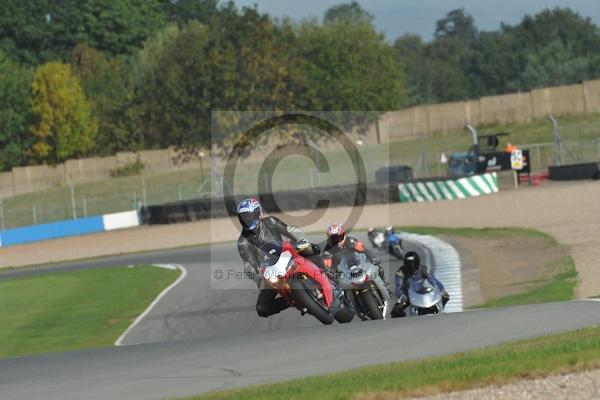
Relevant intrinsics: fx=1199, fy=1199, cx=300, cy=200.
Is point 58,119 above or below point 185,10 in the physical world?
below

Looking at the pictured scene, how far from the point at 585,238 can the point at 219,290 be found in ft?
26.7

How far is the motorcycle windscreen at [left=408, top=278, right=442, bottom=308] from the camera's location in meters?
14.2

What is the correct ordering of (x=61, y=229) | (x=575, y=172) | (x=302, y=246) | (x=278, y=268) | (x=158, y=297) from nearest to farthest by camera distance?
(x=278, y=268) < (x=302, y=246) < (x=158, y=297) < (x=575, y=172) < (x=61, y=229)

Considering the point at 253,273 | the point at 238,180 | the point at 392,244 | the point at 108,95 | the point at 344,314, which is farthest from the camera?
the point at 108,95

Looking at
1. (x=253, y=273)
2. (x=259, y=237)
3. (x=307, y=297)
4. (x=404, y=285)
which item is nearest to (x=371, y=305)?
(x=404, y=285)

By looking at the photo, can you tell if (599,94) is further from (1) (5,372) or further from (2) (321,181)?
(1) (5,372)

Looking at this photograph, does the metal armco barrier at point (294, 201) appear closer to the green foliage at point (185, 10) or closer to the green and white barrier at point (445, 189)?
the green and white barrier at point (445, 189)

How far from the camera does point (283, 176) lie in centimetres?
4566

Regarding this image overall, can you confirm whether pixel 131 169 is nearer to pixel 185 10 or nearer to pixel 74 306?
pixel 74 306

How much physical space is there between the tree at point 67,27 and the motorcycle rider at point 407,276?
92987mm

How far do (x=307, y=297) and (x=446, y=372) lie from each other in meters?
4.73

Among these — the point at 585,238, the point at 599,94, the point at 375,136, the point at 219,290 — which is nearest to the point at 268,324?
the point at 219,290

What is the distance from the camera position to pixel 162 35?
94062mm

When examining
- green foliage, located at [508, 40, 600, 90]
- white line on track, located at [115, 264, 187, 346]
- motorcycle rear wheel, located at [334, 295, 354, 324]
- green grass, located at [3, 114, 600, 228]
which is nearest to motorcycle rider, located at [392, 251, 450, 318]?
motorcycle rear wheel, located at [334, 295, 354, 324]
